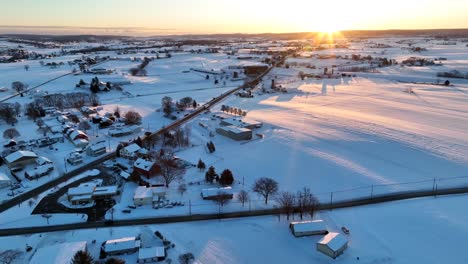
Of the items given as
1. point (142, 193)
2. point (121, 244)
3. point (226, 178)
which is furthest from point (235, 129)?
point (121, 244)

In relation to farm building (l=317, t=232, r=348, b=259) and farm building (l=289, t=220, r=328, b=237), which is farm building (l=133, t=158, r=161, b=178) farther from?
farm building (l=317, t=232, r=348, b=259)

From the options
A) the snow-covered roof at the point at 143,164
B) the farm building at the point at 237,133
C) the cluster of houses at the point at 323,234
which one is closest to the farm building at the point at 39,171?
the snow-covered roof at the point at 143,164

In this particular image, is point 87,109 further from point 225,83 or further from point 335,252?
point 335,252

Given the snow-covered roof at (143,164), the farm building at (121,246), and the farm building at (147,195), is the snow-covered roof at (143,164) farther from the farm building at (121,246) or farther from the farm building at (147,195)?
the farm building at (121,246)

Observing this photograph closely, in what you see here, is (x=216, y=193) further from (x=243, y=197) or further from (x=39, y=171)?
(x=39, y=171)

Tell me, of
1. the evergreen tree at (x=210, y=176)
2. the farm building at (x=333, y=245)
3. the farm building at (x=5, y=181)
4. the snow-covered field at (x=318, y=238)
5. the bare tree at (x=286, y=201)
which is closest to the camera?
the farm building at (x=333, y=245)

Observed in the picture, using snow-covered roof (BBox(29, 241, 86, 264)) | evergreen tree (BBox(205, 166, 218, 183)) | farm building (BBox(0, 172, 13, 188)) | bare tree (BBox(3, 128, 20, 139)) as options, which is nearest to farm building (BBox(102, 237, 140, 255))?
snow-covered roof (BBox(29, 241, 86, 264))
